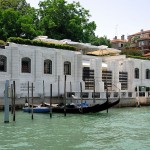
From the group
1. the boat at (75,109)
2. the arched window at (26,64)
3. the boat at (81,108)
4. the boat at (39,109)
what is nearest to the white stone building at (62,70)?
the arched window at (26,64)

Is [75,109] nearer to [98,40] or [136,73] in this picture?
[136,73]

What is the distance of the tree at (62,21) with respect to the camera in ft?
178

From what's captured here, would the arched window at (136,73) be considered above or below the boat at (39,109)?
above

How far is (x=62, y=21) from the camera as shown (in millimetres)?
55031

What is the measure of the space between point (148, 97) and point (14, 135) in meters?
27.2

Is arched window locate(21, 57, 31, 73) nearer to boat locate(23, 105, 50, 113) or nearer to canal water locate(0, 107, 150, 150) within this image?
boat locate(23, 105, 50, 113)

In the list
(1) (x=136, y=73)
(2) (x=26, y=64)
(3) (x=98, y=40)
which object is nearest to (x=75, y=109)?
(2) (x=26, y=64)

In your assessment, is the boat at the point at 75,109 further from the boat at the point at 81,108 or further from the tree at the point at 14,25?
the tree at the point at 14,25

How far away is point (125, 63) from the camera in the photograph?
4406 cm

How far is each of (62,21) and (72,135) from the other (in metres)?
38.6

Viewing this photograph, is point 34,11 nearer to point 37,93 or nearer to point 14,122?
point 37,93

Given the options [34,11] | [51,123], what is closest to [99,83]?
[51,123]

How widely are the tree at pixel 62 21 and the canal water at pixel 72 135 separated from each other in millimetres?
31148

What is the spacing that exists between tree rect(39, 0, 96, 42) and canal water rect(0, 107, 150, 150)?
1226 inches
